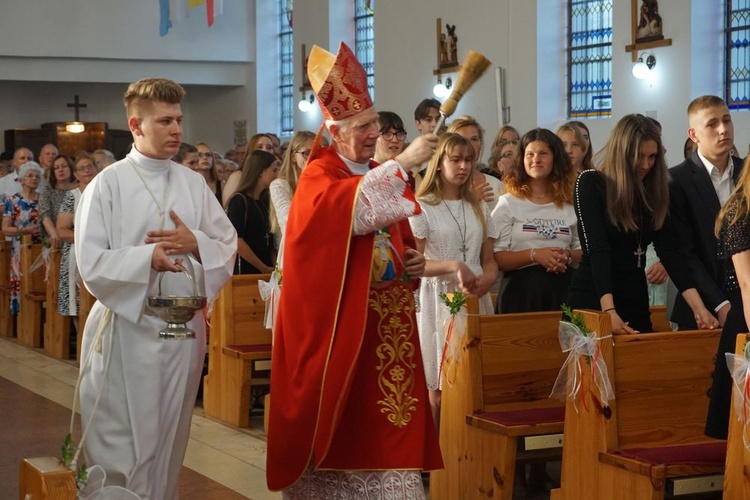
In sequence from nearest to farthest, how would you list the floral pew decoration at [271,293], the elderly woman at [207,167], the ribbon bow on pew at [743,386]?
the ribbon bow on pew at [743,386] < the floral pew decoration at [271,293] < the elderly woman at [207,167]

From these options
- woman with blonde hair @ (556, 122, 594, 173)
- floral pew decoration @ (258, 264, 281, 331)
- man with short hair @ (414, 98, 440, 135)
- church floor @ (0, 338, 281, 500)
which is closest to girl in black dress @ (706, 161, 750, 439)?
church floor @ (0, 338, 281, 500)

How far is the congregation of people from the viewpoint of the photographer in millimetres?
3809

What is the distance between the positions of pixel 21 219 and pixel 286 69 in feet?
35.4

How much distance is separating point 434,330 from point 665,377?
52.7 inches

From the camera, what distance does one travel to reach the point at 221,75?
2153 cm

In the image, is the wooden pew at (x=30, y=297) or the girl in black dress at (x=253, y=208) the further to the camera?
the wooden pew at (x=30, y=297)

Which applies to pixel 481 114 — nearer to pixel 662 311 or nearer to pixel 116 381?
pixel 662 311

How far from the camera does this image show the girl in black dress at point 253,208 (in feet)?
24.9

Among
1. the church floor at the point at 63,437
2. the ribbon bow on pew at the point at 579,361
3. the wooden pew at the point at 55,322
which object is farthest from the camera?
the wooden pew at the point at 55,322

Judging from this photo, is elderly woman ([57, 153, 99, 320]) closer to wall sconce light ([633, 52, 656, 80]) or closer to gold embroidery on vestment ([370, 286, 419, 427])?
gold embroidery on vestment ([370, 286, 419, 427])

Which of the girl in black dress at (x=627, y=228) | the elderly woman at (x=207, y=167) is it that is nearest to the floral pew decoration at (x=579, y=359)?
the girl in black dress at (x=627, y=228)

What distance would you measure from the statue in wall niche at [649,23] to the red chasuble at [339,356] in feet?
31.3

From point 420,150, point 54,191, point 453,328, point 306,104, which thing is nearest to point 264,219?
point 453,328

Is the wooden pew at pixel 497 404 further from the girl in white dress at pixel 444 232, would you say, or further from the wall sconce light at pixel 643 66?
the wall sconce light at pixel 643 66
